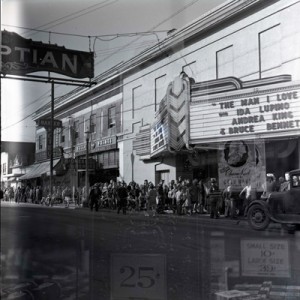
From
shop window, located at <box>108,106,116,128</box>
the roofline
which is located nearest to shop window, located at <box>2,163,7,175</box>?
the roofline

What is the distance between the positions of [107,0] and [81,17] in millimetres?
161

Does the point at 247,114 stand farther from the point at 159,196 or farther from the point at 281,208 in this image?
the point at 159,196

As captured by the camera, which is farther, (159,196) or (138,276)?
(138,276)

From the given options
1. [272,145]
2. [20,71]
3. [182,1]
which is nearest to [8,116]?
[20,71]

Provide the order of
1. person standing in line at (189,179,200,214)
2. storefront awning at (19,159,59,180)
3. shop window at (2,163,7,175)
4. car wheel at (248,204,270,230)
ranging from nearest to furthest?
car wheel at (248,204,270,230)
person standing in line at (189,179,200,214)
shop window at (2,163,7,175)
storefront awning at (19,159,59,180)

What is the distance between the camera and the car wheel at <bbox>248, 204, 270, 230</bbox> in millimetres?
1781

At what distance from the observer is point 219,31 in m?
1.86

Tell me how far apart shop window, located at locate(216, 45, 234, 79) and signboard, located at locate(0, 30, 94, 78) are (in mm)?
631

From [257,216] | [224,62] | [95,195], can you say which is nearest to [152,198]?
[95,195]

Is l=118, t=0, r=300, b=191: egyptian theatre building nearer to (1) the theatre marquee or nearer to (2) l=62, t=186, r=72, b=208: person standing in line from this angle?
(1) the theatre marquee

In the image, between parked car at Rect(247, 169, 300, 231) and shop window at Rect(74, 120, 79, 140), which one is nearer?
parked car at Rect(247, 169, 300, 231)

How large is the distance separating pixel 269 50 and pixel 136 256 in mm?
1174

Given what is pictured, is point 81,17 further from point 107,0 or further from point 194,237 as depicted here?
point 194,237

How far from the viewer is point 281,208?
1812 mm
